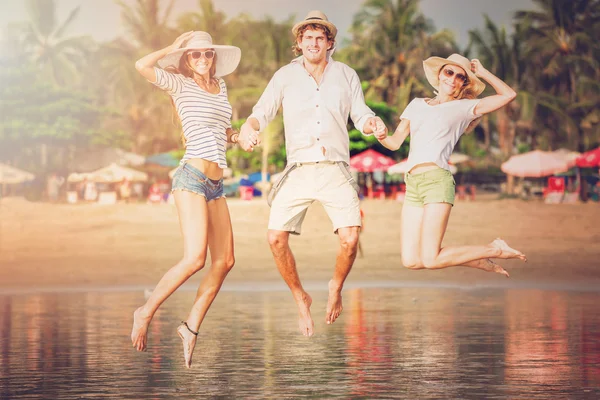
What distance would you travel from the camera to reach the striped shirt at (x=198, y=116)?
32.5ft

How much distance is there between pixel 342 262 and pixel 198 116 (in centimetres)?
158

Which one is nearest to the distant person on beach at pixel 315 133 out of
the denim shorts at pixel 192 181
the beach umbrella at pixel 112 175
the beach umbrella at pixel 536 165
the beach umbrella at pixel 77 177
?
the denim shorts at pixel 192 181

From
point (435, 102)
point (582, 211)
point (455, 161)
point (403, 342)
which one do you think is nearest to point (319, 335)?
point (403, 342)

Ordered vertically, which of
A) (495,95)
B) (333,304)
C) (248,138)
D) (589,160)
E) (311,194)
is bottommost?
(333,304)

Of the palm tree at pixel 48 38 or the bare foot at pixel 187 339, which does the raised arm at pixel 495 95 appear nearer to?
the bare foot at pixel 187 339

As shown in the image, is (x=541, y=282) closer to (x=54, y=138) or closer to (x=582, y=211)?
(x=582, y=211)

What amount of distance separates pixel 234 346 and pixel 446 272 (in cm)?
1155

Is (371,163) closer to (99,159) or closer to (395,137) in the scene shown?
(99,159)

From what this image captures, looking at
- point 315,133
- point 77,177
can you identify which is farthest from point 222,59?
point 77,177

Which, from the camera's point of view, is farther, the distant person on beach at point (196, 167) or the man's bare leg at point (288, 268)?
the man's bare leg at point (288, 268)

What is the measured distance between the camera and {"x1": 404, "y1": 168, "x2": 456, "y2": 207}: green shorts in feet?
35.5

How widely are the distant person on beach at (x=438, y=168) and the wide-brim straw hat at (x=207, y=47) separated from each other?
4.70 feet

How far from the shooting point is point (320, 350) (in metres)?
12.2

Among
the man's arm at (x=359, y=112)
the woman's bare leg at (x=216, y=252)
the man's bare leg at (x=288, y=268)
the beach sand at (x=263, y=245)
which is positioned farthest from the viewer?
the beach sand at (x=263, y=245)
